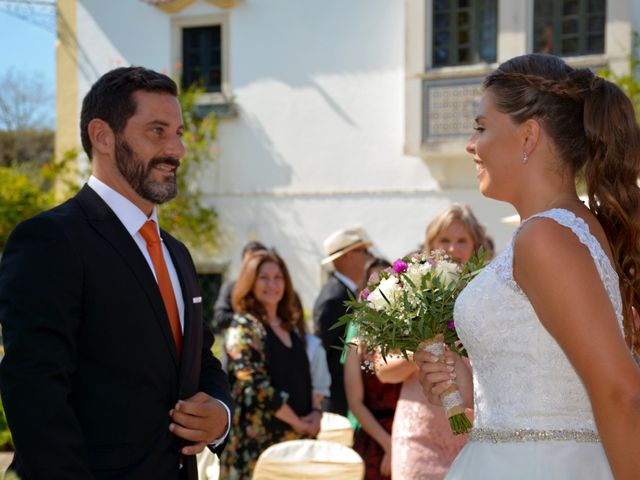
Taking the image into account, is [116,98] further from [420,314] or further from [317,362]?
[317,362]

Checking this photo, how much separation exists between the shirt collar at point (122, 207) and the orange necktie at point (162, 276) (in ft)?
0.18

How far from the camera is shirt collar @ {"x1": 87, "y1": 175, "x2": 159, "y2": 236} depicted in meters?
3.24

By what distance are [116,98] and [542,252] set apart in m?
1.63

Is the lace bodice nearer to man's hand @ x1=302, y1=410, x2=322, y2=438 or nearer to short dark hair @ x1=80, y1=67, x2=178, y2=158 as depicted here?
short dark hair @ x1=80, y1=67, x2=178, y2=158

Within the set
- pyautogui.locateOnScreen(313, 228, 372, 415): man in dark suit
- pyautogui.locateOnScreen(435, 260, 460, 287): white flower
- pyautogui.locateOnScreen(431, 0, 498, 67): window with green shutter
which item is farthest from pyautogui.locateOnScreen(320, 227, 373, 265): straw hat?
pyautogui.locateOnScreen(431, 0, 498, 67): window with green shutter

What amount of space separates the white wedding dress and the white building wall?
11754 mm

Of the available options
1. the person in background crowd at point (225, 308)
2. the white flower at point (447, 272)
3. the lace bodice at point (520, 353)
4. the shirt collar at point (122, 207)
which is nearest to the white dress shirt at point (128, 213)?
the shirt collar at point (122, 207)

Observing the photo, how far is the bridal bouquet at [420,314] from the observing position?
324 centimetres

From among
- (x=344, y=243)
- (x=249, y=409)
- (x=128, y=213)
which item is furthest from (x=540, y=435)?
(x=344, y=243)

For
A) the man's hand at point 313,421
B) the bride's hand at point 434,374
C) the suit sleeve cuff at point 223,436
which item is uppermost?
the bride's hand at point 434,374

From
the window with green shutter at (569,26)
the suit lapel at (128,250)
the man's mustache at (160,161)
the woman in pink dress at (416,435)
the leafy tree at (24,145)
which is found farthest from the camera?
the leafy tree at (24,145)

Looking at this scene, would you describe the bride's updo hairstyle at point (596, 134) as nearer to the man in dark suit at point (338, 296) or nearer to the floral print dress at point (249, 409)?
the man in dark suit at point (338, 296)

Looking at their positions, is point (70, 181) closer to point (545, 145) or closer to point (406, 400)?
point (406, 400)

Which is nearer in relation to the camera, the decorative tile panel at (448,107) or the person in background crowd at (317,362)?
the person in background crowd at (317,362)
